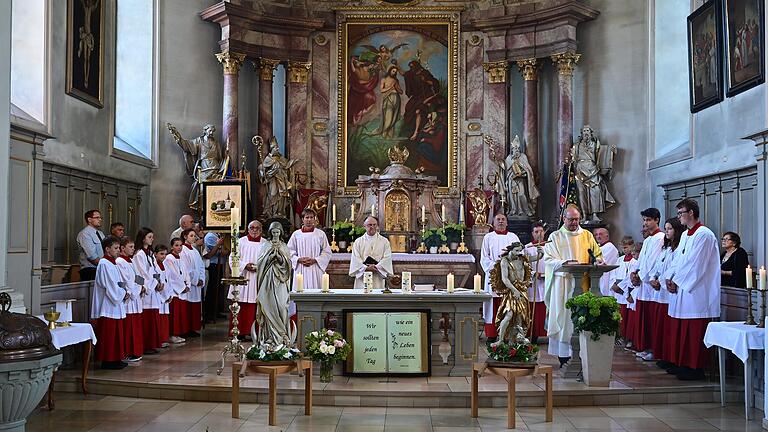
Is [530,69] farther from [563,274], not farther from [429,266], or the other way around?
[563,274]

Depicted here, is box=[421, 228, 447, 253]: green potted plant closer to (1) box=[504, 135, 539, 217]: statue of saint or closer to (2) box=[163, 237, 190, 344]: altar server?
(1) box=[504, 135, 539, 217]: statue of saint

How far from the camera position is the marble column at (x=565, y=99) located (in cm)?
1812

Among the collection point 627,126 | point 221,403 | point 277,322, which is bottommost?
point 221,403

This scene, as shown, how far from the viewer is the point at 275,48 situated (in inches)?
748

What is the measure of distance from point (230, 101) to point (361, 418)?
10908 mm

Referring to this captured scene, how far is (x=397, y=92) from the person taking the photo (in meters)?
19.3

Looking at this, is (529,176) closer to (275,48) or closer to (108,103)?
(275,48)

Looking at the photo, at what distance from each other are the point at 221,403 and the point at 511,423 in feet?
10.7

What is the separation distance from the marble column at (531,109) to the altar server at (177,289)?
26.2 feet

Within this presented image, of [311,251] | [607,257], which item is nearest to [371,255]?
[311,251]

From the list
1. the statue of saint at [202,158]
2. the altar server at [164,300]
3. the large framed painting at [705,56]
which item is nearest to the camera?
the altar server at [164,300]

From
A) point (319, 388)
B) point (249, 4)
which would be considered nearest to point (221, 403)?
point (319, 388)

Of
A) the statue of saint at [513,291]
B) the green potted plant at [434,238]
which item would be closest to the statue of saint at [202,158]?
the green potted plant at [434,238]

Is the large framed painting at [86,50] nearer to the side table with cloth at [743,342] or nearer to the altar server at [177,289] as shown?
the altar server at [177,289]
